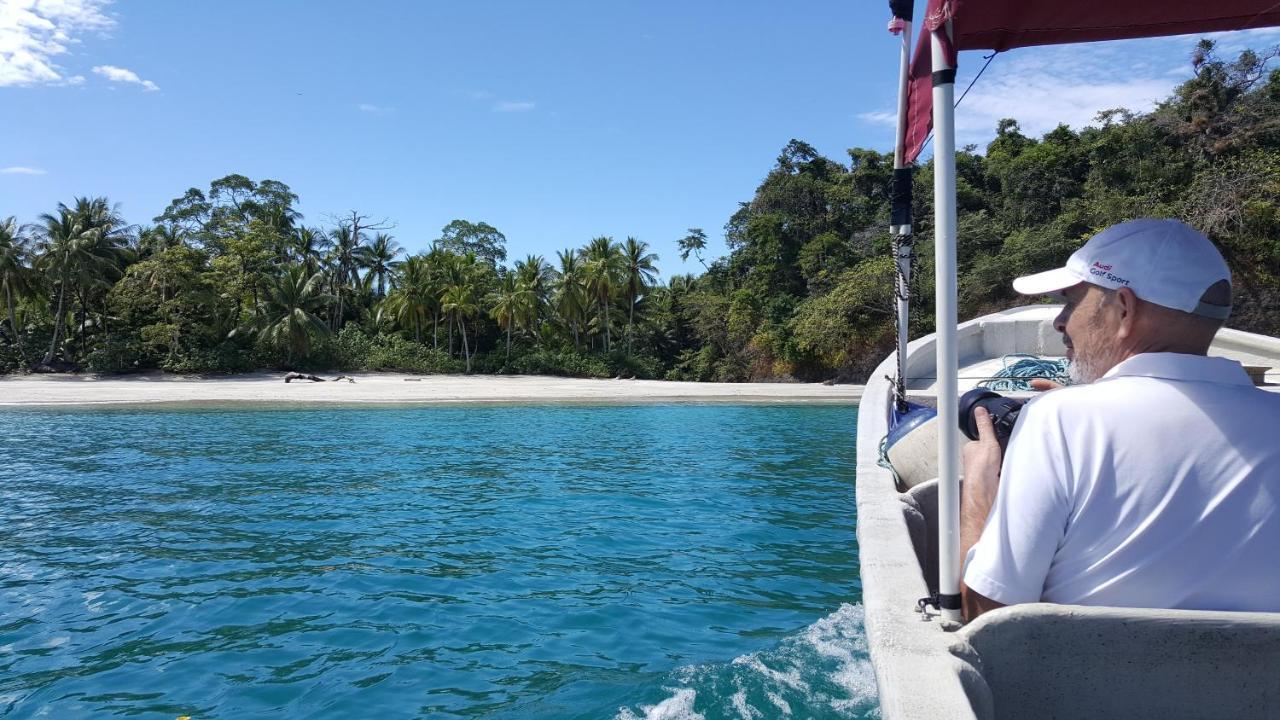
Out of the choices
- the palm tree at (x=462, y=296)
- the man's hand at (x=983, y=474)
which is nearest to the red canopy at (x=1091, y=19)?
the man's hand at (x=983, y=474)

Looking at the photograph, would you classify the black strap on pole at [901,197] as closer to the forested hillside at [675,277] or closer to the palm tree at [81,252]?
the forested hillside at [675,277]

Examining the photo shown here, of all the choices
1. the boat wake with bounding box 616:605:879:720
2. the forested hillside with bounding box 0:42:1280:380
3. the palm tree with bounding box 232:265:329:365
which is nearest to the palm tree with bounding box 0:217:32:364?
Result: the forested hillside with bounding box 0:42:1280:380

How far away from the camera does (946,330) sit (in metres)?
2.32

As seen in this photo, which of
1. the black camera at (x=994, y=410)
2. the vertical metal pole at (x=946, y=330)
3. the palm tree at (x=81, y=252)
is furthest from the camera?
the palm tree at (x=81, y=252)

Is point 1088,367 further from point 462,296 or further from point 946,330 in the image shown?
point 462,296

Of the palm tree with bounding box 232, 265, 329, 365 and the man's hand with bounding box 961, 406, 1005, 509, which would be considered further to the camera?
the palm tree with bounding box 232, 265, 329, 365

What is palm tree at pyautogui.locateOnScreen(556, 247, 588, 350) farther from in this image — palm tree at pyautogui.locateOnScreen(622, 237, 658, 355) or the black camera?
the black camera

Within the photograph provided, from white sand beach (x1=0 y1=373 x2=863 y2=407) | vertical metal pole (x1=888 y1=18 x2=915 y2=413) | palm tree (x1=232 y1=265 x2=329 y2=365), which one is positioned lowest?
white sand beach (x1=0 y1=373 x2=863 y2=407)

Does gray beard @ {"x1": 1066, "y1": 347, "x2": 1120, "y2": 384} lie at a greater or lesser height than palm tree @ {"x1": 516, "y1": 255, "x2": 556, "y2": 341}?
lesser

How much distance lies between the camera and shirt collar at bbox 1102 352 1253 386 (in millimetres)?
1787

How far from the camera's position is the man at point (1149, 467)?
1.71 metres

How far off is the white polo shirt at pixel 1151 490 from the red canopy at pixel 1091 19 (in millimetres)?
1671

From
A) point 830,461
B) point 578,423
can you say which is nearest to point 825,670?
point 830,461

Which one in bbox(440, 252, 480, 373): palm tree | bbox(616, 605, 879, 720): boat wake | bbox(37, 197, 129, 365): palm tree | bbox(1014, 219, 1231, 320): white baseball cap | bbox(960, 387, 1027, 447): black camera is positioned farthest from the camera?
bbox(440, 252, 480, 373): palm tree
